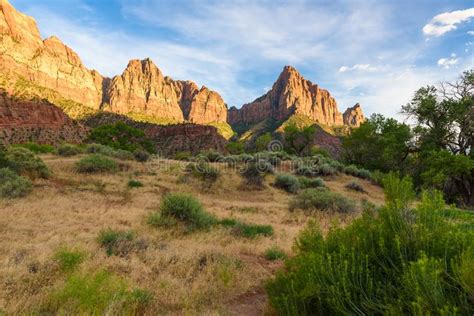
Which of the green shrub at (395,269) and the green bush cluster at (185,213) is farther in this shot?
the green bush cluster at (185,213)

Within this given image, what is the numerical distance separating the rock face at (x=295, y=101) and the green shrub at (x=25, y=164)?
6281 inches

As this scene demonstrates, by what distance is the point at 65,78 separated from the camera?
157 m

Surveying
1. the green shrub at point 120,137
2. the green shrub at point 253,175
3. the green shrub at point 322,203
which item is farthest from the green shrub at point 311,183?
the green shrub at point 120,137

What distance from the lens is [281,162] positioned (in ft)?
96.2

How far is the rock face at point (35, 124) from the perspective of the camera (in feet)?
198

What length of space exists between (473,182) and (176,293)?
68.2ft

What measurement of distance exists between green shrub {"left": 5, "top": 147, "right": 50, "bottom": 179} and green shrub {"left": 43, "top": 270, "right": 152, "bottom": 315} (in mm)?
14031

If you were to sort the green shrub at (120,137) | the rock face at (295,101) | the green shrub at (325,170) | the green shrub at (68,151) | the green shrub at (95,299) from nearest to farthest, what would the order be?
the green shrub at (95,299) < the green shrub at (68,151) < the green shrub at (325,170) < the green shrub at (120,137) < the rock face at (295,101)

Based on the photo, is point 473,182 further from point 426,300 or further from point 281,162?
point 426,300

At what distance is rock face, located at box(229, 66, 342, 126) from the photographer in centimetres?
17350

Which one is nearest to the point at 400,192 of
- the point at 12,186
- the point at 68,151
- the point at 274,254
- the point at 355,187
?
the point at 274,254

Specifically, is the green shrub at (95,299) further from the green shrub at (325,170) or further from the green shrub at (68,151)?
the green shrub at (68,151)

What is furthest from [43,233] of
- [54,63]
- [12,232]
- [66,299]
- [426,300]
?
[54,63]

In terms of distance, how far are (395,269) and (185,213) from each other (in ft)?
24.0
